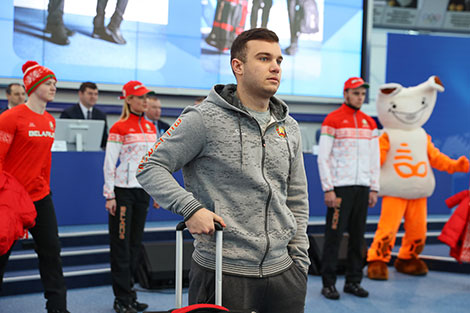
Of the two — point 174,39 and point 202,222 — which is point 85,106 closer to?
point 174,39

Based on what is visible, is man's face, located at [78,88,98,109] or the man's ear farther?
man's face, located at [78,88,98,109]

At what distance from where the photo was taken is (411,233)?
4.72 metres

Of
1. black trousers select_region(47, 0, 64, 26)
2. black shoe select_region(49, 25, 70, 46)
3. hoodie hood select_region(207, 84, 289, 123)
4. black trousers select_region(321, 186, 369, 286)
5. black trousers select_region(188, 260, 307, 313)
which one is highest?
black trousers select_region(47, 0, 64, 26)

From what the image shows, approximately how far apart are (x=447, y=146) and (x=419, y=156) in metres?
2.27

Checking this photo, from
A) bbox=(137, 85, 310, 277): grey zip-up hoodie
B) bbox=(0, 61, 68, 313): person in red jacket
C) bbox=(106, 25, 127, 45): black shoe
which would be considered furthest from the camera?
bbox=(106, 25, 127, 45): black shoe

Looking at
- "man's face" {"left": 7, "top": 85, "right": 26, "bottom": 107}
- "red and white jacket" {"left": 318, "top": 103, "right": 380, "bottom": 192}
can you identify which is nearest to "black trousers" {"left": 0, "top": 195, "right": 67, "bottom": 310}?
"red and white jacket" {"left": 318, "top": 103, "right": 380, "bottom": 192}

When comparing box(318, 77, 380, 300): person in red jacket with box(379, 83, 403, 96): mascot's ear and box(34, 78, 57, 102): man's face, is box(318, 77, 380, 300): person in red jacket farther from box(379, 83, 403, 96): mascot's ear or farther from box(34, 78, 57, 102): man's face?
box(34, 78, 57, 102): man's face

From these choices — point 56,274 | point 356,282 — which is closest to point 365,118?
point 356,282

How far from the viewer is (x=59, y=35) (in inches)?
266

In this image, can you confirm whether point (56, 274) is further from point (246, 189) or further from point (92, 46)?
point (92, 46)

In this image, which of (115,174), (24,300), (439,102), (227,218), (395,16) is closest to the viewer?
(227,218)

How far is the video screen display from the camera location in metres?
6.66

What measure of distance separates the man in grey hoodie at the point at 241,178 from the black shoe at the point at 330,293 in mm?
2426

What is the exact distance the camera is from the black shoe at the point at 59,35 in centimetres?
673
